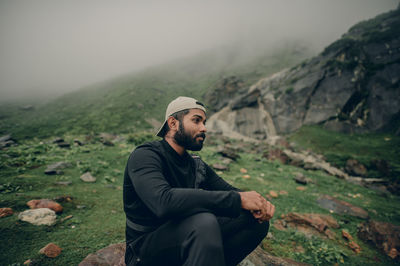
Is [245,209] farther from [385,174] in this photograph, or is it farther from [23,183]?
[385,174]

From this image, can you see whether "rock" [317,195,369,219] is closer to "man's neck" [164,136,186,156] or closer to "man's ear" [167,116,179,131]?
"man's neck" [164,136,186,156]

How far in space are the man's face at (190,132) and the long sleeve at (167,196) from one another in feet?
2.13

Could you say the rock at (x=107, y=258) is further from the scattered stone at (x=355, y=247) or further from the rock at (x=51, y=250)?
the scattered stone at (x=355, y=247)

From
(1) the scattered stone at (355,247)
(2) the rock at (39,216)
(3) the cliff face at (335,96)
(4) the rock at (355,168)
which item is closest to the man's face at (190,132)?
(2) the rock at (39,216)

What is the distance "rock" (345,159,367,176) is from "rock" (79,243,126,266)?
18.8 meters

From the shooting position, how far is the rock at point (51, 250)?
3.02 metres

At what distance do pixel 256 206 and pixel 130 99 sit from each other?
4245cm

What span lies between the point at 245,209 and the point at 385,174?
1818cm

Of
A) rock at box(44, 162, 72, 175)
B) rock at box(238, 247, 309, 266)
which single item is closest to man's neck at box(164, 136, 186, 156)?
rock at box(238, 247, 309, 266)

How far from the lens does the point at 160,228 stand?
6.63ft

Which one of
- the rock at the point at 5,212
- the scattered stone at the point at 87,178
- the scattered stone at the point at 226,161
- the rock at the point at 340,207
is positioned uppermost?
the rock at the point at 5,212

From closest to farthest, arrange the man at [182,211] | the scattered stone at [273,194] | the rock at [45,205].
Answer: the man at [182,211], the rock at [45,205], the scattered stone at [273,194]

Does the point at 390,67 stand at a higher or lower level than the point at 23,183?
higher

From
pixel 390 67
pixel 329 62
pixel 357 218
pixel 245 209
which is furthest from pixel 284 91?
pixel 245 209
